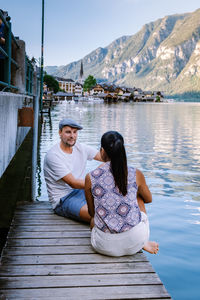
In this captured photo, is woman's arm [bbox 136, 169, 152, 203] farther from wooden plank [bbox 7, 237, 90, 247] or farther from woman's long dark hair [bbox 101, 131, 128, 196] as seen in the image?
wooden plank [bbox 7, 237, 90, 247]

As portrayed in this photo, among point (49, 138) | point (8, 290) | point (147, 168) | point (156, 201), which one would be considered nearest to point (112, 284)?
point (8, 290)

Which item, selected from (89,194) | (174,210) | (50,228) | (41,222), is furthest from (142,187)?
(174,210)

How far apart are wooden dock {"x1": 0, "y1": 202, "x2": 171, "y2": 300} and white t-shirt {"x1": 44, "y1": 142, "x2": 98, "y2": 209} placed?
63 centimetres

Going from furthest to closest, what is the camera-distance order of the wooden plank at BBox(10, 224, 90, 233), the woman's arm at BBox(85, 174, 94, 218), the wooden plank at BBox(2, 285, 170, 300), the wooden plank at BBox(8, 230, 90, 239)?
the wooden plank at BBox(10, 224, 90, 233) < the wooden plank at BBox(8, 230, 90, 239) < the woman's arm at BBox(85, 174, 94, 218) < the wooden plank at BBox(2, 285, 170, 300)

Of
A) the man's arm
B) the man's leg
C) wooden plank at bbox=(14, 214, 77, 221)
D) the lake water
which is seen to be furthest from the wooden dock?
the lake water

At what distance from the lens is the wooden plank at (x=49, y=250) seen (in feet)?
12.9

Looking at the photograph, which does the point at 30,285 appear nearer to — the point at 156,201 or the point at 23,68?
the point at 156,201

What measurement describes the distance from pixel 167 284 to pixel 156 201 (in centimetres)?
400

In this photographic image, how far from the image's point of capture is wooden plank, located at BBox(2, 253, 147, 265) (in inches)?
146

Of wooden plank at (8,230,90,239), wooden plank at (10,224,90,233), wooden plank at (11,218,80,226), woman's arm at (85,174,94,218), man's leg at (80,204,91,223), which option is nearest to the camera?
woman's arm at (85,174,94,218)

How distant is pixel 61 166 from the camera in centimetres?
495

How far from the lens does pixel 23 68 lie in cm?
916

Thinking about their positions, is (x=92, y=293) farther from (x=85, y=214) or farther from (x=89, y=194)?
(x=85, y=214)

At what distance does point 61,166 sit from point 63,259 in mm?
1499
